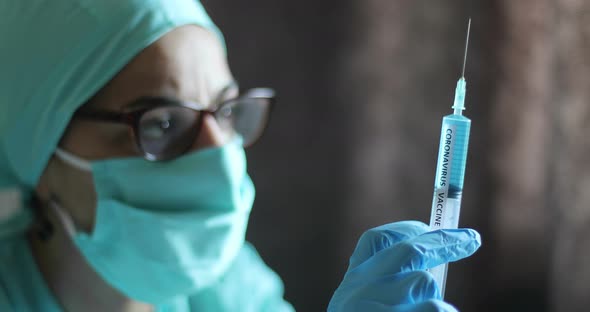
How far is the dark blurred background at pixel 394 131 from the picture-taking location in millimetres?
2006

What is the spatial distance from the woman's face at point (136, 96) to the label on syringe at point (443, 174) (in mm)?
407

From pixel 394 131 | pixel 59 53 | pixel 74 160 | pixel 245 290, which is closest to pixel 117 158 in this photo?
pixel 74 160

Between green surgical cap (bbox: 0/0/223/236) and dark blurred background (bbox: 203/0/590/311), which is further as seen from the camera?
dark blurred background (bbox: 203/0/590/311)

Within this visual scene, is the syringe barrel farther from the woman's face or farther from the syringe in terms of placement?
the woman's face

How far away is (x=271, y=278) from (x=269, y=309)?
3.1 inches

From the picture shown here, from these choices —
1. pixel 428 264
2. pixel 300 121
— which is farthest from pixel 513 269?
pixel 428 264

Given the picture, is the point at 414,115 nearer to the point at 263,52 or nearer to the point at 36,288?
the point at 263,52

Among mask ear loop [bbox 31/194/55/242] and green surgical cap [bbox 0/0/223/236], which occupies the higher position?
green surgical cap [bbox 0/0/223/236]

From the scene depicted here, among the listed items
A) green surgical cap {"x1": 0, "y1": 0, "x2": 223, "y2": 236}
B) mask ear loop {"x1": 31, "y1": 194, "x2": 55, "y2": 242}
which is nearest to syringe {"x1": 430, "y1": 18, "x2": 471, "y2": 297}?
green surgical cap {"x1": 0, "y1": 0, "x2": 223, "y2": 236}

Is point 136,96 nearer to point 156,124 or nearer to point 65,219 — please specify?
point 156,124

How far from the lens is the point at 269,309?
4.58 ft

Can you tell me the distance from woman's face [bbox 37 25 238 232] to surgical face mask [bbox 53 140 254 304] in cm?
2

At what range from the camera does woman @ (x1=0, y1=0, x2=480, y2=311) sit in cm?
101

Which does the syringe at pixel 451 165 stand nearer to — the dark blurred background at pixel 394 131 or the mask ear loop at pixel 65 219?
the mask ear loop at pixel 65 219
